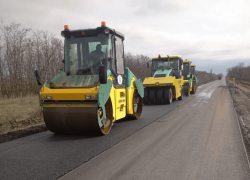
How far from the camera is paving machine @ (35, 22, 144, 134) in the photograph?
555cm

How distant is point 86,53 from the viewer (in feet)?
21.6

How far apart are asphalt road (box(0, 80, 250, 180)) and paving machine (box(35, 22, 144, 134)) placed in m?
0.47

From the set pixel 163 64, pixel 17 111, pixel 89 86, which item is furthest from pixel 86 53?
pixel 163 64

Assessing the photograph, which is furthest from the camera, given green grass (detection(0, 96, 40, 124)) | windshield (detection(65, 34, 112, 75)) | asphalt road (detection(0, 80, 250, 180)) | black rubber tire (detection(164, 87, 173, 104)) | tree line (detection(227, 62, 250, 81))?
→ tree line (detection(227, 62, 250, 81))

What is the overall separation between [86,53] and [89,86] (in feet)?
4.13

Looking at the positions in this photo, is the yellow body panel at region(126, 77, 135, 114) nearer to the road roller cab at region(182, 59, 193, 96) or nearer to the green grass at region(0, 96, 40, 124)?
the green grass at region(0, 96, 40, 124)

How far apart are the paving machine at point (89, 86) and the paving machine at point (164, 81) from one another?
5.94m

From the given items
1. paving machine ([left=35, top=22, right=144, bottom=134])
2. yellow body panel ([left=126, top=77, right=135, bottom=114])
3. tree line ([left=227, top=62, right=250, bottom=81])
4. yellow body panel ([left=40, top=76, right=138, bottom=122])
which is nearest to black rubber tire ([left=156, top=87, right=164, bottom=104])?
yellow body panel ([left=126, top=77, right=135, bottom=114])

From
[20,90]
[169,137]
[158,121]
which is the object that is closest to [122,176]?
[169,137]

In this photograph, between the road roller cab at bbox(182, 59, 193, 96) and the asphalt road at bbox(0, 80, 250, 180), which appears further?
the road roller cab at bbox(182, 59, 193, 96)

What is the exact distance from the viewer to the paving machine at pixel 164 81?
13.5 metres

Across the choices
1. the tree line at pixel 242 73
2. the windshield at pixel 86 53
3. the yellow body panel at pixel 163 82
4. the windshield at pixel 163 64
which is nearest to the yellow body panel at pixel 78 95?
the windshield at pixel 86 53

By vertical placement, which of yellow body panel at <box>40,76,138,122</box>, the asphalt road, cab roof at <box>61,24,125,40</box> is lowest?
the asphalt road

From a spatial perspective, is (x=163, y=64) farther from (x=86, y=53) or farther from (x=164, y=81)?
(x=86, y=53)
